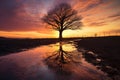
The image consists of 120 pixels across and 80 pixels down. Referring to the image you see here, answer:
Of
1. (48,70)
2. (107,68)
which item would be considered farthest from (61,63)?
(107,68)

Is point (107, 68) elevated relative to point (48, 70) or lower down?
lower down

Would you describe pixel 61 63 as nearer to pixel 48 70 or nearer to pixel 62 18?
pixel 48 70

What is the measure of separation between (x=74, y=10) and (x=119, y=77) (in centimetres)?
4182

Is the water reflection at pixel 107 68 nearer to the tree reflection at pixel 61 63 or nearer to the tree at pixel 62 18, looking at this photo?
the tree reflection at pixel 61 63

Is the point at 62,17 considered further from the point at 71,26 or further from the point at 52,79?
the point at 52,79


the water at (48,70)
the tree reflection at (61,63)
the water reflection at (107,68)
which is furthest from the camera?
the tree reflection at (61,63)

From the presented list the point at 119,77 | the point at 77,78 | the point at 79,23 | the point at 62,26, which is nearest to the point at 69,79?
the point at 77,78

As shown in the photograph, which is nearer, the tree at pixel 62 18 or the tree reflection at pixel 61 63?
the tree reflection at pixel 61 63

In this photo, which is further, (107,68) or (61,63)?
(61,63)

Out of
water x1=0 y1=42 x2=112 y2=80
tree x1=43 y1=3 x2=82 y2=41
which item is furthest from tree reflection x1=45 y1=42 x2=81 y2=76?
tree x1=43 y1=3 x2=82 y2=41

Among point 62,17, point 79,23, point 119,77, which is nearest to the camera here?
point 119,77

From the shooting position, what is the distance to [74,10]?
4912 cm

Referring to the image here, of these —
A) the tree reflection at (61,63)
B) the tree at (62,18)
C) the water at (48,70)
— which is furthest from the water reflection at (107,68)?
the tree at (62,18)

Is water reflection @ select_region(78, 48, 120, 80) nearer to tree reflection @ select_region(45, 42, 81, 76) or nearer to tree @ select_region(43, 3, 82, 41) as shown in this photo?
tree reflection @ select_region(45, 42, 81, 76)
